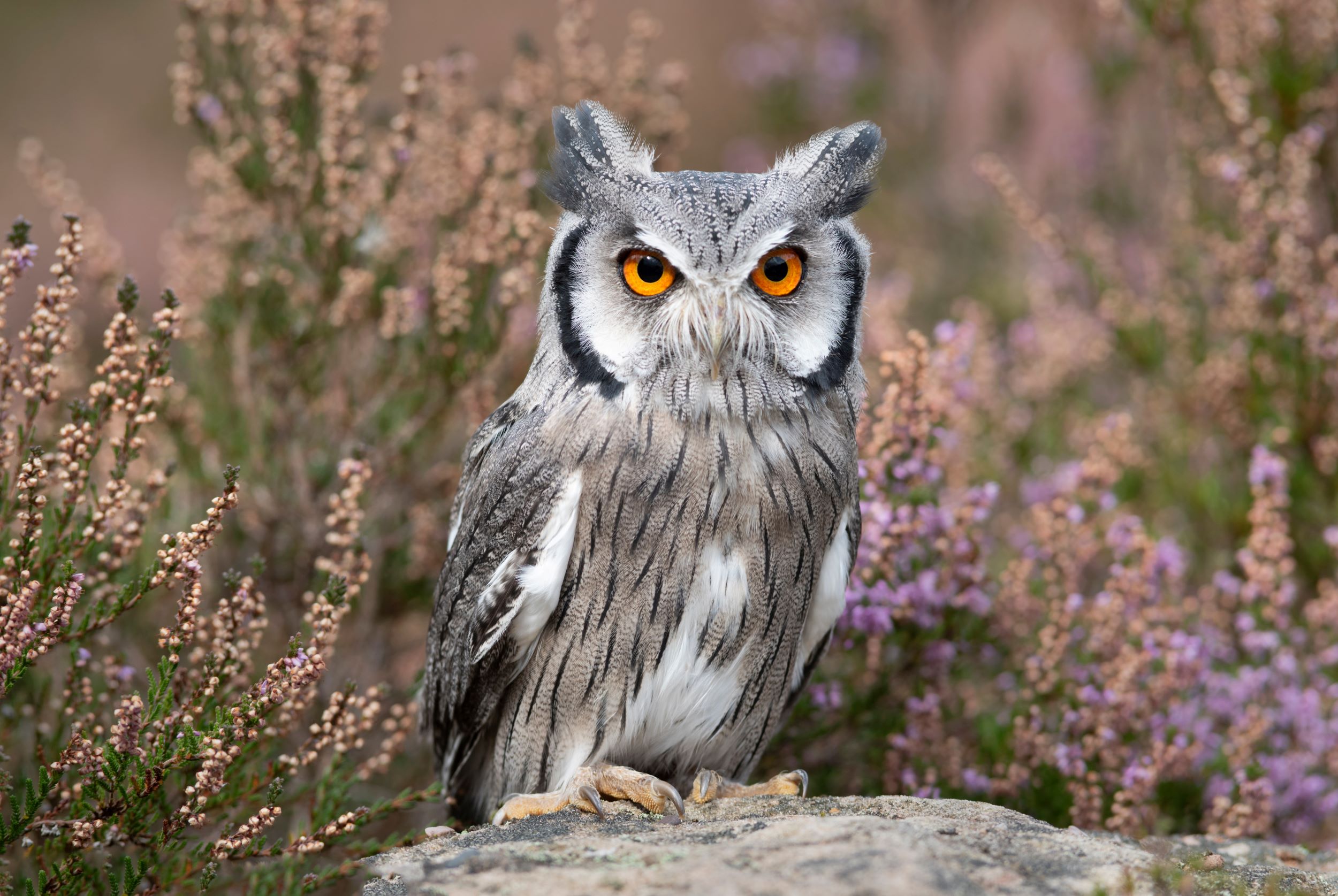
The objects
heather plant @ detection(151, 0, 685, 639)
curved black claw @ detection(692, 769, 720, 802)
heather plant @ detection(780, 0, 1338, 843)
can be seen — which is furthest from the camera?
heather plant @ detection(151, 0, 685, 639)

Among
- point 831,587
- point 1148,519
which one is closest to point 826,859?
point 831,587

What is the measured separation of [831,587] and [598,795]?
25.1 inches

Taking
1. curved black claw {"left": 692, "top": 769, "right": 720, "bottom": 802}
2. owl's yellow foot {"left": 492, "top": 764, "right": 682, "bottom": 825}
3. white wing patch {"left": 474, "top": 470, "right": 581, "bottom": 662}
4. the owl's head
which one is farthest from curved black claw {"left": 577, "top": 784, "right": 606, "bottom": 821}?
the owl's head

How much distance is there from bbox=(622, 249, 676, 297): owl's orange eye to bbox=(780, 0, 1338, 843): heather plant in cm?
74

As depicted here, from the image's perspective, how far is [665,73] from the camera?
11.3 feet

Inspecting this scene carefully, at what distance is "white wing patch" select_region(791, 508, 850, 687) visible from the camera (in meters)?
2.41

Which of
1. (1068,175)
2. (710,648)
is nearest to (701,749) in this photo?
(710,648)

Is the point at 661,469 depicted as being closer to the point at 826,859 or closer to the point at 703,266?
the point at 703,266

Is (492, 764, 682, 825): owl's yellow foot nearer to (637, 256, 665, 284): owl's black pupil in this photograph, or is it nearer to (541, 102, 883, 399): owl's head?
(541, 102, 883, 399): owl's head

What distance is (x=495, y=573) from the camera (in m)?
2.28

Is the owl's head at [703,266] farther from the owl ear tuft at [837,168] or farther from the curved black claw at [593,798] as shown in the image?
A: the curved black claw at [593,798]

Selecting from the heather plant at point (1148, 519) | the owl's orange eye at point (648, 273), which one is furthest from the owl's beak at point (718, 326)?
the heather plant at point (1148, 519)

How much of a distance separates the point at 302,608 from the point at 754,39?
24.9ft

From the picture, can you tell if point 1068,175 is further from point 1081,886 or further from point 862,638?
point 1081,886
